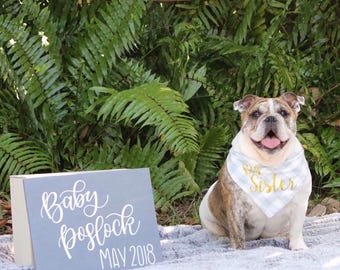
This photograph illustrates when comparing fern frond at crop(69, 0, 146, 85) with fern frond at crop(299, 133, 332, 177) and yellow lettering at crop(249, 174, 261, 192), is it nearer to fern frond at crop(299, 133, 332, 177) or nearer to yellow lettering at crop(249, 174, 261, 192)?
fern frond at crop(299, 133, 332, 177)

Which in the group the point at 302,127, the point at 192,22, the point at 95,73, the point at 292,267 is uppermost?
the point at 192,22

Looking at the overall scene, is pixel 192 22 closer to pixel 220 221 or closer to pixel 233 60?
pixel 233 60

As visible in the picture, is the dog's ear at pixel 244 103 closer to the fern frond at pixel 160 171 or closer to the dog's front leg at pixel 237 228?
the dog's front leg at pixel 237 228

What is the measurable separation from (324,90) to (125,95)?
175 cm

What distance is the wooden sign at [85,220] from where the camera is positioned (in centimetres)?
232

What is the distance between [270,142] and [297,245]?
0.50 m

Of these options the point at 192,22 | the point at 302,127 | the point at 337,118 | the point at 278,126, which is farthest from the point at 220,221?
the point at 192,22

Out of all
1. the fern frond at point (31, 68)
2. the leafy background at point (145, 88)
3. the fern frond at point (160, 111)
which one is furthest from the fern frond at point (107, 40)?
the fern frond at point (160, 111)

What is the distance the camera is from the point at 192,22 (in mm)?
5043

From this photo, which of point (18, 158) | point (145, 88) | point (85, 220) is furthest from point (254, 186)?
point (18, 158)

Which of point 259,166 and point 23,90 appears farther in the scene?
point 23,90

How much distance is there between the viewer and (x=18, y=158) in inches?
163

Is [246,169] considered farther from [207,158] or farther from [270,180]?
[207,158]

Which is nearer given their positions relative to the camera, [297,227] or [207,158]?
[297,227]
